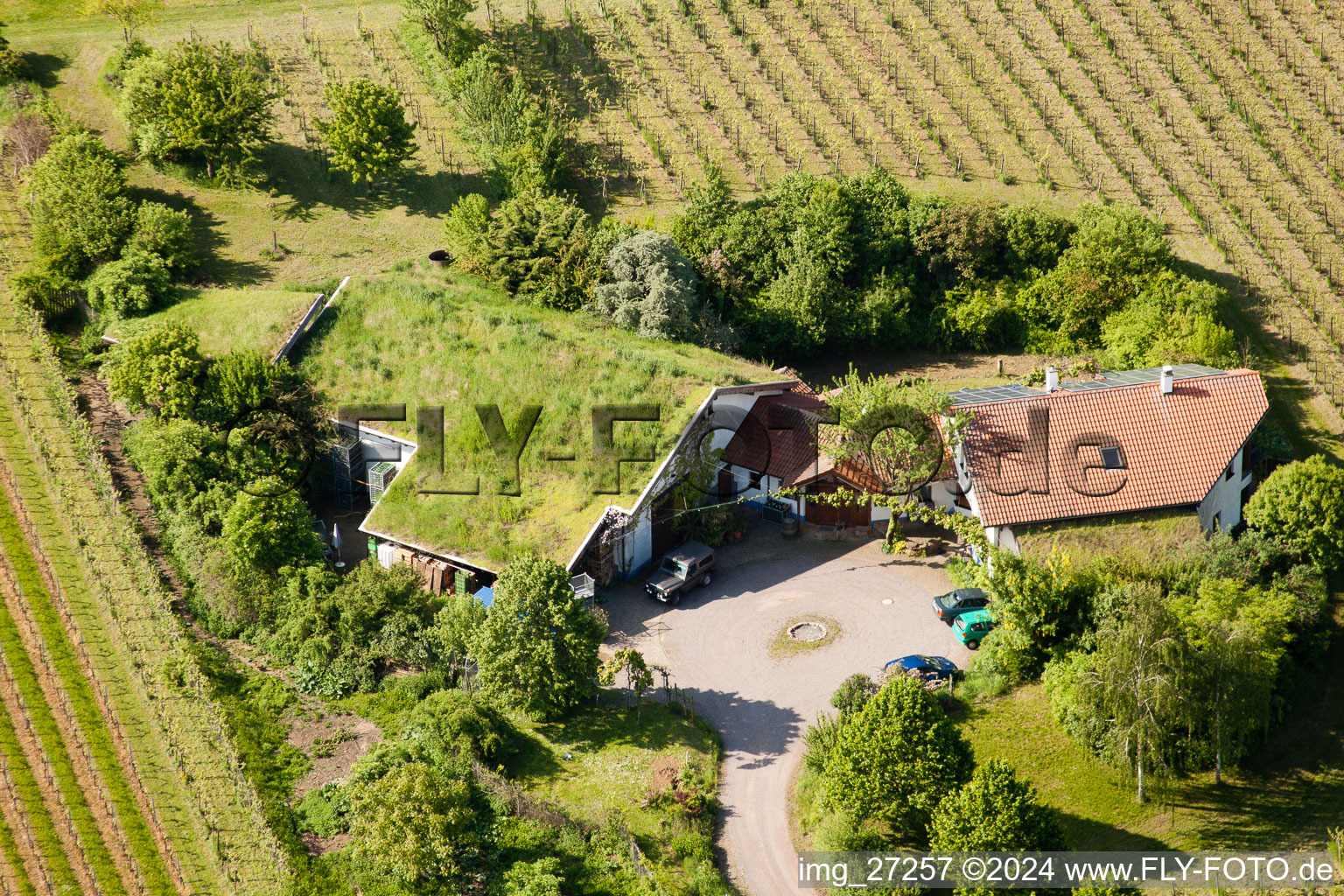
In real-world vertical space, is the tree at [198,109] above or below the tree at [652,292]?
above

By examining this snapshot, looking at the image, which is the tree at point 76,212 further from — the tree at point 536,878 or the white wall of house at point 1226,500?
the white wall of house at point 1226,500

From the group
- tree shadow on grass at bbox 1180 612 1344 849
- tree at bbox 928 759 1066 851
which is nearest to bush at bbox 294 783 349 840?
tree at bbox 928 759 1066 851

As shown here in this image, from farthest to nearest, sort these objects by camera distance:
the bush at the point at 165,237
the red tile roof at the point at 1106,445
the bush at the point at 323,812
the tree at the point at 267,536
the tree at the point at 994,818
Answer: the bush at the point at 165,237, the red tile roof at the point at 1106,445, the tree at the point at 267,536, the bush at the point at 323,812, the tree at the point at 994,818

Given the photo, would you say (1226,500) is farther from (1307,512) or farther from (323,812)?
(323,812)

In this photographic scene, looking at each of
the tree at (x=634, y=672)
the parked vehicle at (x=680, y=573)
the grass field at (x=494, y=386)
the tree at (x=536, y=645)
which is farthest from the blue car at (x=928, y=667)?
the grass field at (x=494, y=386)

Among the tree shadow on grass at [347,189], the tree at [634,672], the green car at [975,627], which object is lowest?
the tree at [634,672]

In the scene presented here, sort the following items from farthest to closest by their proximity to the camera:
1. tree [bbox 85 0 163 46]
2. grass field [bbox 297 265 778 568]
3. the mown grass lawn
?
tree [bbox 85 0 163 46] < grass field [bbox 297 265 778 568] < the mown grass lawn

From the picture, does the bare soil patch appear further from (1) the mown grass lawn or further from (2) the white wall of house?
(2) the white wall of house
